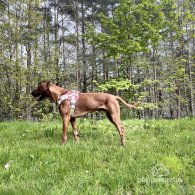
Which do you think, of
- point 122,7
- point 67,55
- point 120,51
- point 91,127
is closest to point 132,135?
point 91,127

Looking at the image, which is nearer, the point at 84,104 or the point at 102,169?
the point at 102,169

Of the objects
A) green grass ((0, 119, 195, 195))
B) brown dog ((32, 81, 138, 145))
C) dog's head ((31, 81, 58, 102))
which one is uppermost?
dog's head ((31, 81, 58, 102))

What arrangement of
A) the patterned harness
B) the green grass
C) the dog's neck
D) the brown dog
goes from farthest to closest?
1. the dog's neck
2. the patterned harness
3. the brown dog
4. the green grass

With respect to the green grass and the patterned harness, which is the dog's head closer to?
the patterned harness

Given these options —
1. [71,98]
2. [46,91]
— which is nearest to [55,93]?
[46,91]

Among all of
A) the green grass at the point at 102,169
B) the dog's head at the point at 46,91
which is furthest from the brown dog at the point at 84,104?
the green grass at the point at 102,169

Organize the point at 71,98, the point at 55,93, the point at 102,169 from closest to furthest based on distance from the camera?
the point at 102,169 < the point at 71,98 < the point at 55,93

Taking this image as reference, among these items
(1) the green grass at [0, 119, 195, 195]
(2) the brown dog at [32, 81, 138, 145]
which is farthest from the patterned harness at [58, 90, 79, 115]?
(1) the green grass at [0, 119, 195, 195]

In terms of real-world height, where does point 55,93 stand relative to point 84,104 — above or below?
above

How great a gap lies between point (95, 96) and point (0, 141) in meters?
2.57

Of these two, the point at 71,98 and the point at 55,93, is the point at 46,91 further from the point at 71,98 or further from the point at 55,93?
the point at 71,98

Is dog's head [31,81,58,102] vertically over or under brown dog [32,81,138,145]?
over

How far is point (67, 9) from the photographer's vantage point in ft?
97.0

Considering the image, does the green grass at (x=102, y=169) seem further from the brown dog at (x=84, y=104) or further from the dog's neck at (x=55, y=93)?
the dog's neck at (x=55, y=93)
